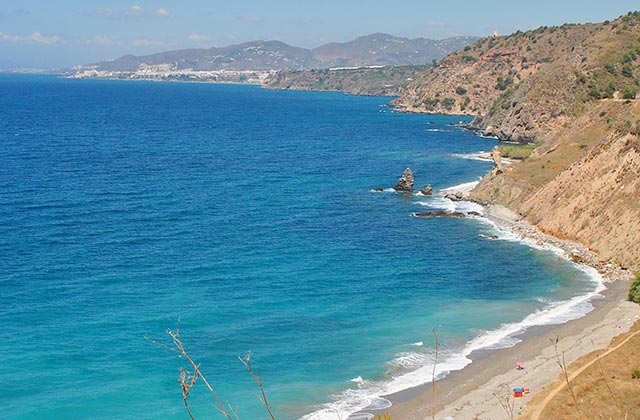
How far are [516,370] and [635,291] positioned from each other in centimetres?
1656

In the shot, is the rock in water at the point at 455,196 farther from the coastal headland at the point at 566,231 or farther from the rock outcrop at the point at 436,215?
the rock outcrop at the point at 436,215

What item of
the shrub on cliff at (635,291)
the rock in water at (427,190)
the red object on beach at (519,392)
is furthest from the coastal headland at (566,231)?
the rock in water at (427,190)

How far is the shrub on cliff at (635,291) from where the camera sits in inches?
2051

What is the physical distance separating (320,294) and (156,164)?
65932 millimetres

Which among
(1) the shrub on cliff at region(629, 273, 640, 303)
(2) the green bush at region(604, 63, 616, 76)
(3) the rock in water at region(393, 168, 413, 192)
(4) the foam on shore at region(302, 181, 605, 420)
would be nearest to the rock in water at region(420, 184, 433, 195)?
(3) the rock in water at region(393, 168, 413, 192)

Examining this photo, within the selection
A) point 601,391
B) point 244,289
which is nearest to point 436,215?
point 244,289

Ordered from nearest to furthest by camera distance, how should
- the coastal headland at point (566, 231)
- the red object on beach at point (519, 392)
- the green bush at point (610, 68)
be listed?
the red object on beach at point (519, 392)
the coastal headland at point (566, 231)
the green bush at point (610, 68)

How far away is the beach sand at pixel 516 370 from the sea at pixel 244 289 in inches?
50.5

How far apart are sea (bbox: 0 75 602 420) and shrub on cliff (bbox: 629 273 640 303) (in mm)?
3319

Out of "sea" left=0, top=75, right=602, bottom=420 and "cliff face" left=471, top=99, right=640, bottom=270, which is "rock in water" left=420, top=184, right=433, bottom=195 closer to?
"sea" left=0, top=75, right=602, bottom=420

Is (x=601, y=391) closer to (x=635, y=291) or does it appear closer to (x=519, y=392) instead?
(x=519, y=392)

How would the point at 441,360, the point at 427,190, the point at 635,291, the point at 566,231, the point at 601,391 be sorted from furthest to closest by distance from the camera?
the point at 427,190 → the point at 566,231 → the point at 635,291 → the point at 441,360 → the point at 601,391

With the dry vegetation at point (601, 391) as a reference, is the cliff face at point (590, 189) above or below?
above

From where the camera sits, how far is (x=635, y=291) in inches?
2064
